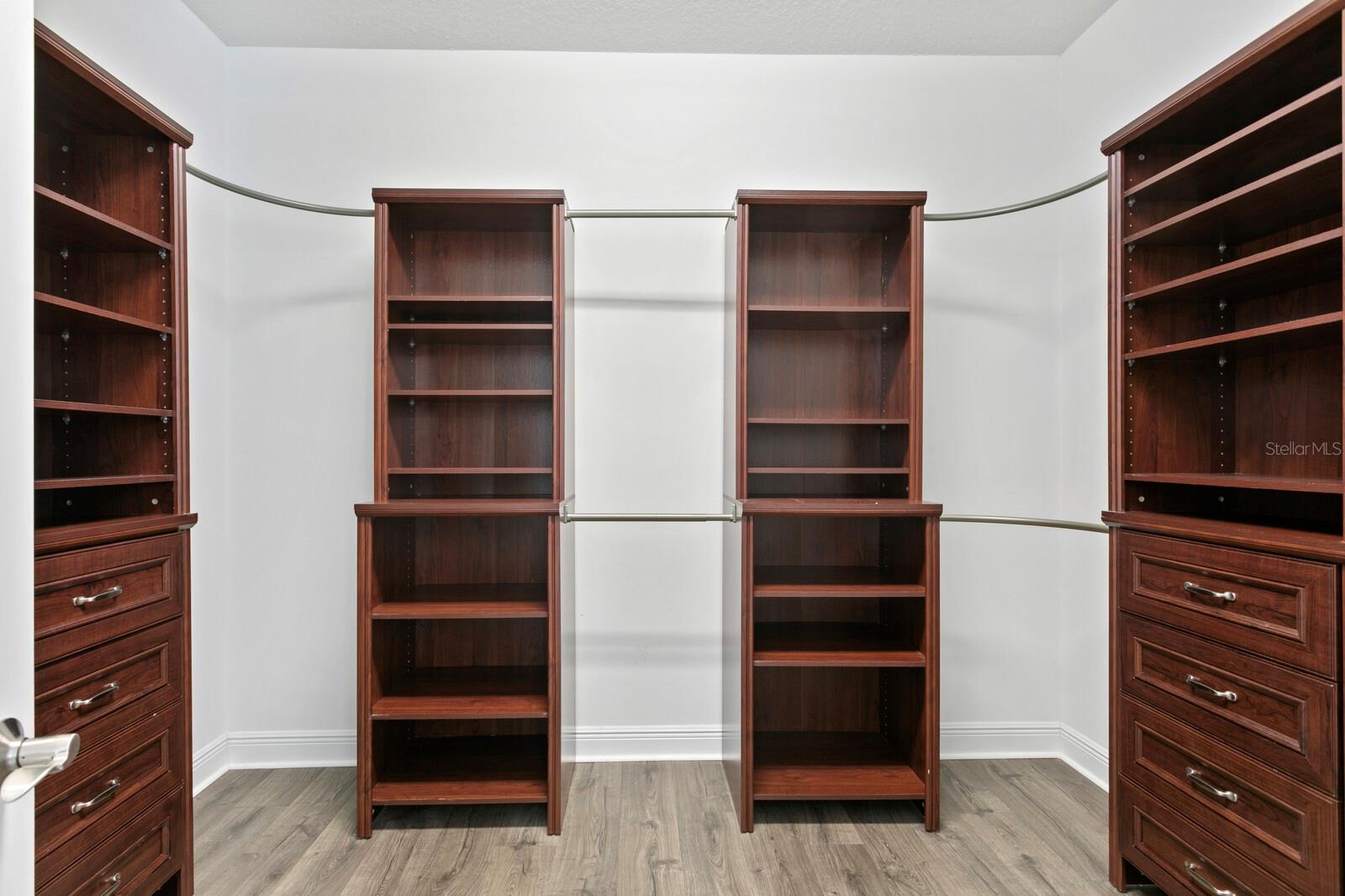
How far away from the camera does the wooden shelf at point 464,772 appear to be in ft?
6.73

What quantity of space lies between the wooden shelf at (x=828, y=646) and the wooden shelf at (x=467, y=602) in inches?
27.8

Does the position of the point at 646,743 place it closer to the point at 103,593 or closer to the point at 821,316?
the point at 821,316

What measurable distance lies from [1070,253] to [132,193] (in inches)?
110

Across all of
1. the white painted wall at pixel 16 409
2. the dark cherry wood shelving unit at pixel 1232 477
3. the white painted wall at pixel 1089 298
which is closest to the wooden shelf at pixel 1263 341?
the dark cherry wood shelving unit at pixel 1232 477

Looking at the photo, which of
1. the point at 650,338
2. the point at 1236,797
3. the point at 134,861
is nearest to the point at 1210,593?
the point at 1236,797

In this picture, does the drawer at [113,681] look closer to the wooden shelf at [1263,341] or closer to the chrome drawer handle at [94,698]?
the chrome drawer handle at [94,698]

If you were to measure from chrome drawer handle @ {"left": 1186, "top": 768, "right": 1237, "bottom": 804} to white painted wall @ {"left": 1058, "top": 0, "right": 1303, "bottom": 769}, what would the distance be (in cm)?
89

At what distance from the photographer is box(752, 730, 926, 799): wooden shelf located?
6.81 feet

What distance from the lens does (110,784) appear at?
4.72 ft

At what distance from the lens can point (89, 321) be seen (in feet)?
5.08

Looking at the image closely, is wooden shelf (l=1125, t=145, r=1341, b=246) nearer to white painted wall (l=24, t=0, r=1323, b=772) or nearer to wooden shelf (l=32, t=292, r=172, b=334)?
white painted wall (l=24, t=0, r=1323, b=772)

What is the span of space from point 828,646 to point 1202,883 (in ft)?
A: 3.27

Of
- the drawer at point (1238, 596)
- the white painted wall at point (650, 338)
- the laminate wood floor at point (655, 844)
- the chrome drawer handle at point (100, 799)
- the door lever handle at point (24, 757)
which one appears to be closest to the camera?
the door lever handle at point (24, 757)
